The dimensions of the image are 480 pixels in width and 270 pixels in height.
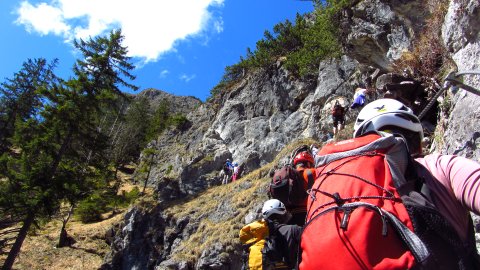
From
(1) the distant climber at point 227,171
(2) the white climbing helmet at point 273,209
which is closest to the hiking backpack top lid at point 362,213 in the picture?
(2) the white climbing helmet at point 273,209

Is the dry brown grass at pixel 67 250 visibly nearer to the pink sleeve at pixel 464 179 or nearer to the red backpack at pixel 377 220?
the red backpack at pixel 377 220

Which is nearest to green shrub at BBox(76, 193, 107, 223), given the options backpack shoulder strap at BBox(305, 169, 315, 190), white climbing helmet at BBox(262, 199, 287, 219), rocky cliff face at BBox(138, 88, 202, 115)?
white climbing helmet at BBox(262, 199, 287, 219)


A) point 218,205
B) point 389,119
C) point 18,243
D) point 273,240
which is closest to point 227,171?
point 218,205

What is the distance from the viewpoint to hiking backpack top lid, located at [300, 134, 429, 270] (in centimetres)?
152

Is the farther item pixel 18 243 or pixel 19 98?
pixel 19 98

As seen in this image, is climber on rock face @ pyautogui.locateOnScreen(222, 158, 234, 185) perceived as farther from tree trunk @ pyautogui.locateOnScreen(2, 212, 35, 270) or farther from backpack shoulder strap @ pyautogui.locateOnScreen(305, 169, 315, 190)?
backpack shoulder strap @ pyautogui.locateOnScreen(305, 169, 315, 190)

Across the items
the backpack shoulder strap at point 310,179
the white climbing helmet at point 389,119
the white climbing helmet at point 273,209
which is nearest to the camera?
the white climbing helmet at point 389,119

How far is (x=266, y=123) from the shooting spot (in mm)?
27250

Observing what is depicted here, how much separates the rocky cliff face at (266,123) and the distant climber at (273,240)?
1.83 meters

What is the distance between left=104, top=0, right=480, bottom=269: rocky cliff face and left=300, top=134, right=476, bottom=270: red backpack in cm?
225

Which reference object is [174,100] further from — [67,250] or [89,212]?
[67,250]

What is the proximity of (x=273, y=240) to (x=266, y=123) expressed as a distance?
23.3m

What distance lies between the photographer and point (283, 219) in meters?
4.52

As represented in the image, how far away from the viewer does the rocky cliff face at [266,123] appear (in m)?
5.47
